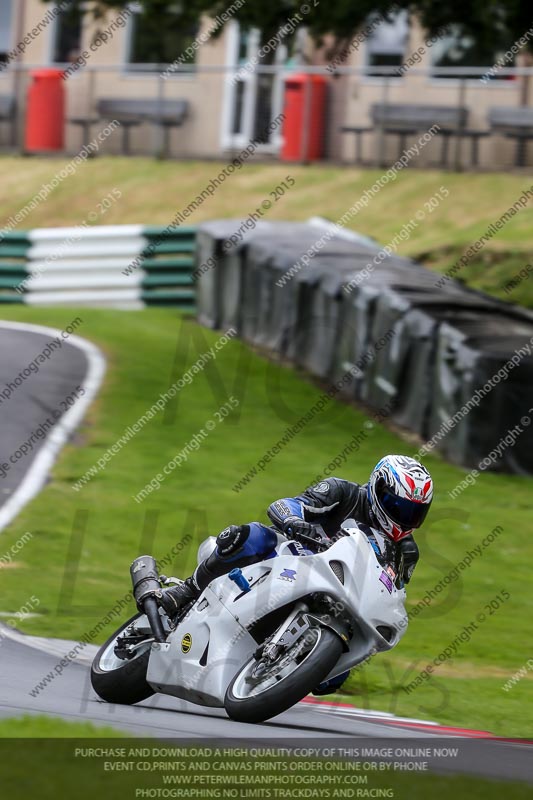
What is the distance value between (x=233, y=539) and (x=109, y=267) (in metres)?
15.1

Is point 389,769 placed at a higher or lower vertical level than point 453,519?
higher

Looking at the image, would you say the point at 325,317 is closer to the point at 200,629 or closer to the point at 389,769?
the point at 200,629

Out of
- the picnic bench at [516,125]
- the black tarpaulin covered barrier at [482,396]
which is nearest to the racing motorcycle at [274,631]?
the black tarpaulin covered barrier at [482,396]

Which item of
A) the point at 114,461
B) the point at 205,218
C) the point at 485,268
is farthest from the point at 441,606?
the point at 205,218

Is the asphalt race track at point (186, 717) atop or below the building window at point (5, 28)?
below

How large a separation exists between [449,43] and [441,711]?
2279 centimetres

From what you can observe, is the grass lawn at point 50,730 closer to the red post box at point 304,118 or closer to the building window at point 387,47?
the red post box at point 304,118

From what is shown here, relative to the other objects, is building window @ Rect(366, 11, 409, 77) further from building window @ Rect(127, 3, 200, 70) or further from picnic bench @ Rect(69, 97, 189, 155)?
picnic bench @ Rect(69, 97, 189, 155)

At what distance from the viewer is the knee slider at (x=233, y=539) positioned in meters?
6.49

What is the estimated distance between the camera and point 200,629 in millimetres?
6367

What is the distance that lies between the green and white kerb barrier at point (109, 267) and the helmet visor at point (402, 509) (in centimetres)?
1493

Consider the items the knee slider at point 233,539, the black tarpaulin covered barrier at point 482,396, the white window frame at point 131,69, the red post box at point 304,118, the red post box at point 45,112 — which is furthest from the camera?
the red post box at point 45,112

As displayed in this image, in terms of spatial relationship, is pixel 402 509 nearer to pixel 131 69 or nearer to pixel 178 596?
pixel 178 596

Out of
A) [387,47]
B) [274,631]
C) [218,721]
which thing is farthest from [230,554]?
[387,47]
